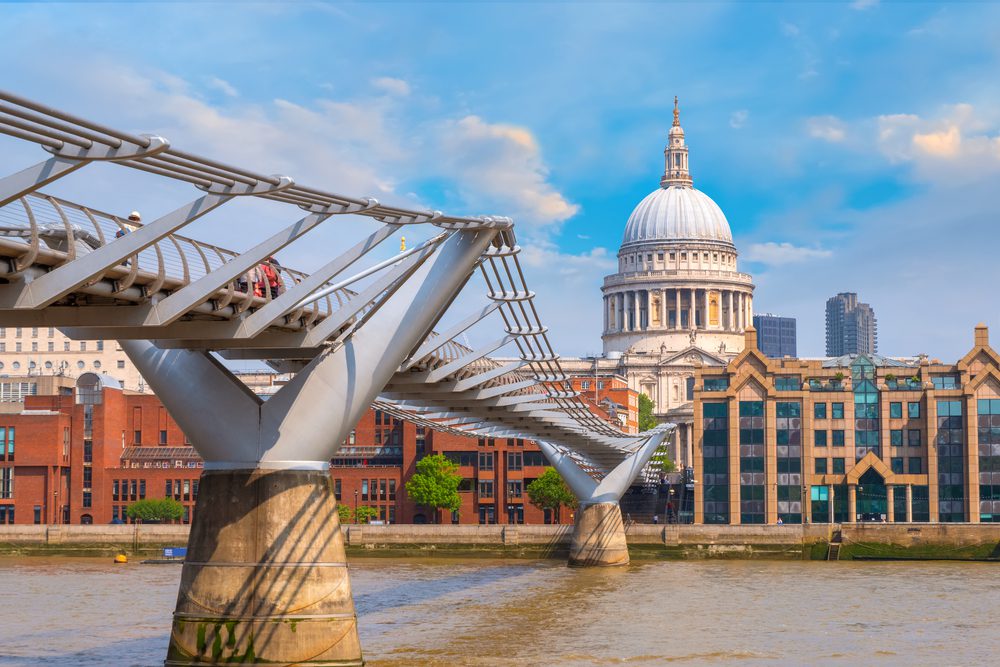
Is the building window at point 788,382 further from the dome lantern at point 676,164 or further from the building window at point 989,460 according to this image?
the dome lantern at point 676,164

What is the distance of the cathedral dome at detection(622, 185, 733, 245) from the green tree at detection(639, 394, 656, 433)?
112 ft

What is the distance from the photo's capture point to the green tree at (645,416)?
12162cm

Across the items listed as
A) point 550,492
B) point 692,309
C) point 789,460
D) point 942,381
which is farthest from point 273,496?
point 692,309

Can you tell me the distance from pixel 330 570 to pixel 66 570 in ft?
135

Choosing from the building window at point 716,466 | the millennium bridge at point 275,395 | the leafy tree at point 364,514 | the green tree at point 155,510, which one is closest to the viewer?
the millennium bridge at point 275,395

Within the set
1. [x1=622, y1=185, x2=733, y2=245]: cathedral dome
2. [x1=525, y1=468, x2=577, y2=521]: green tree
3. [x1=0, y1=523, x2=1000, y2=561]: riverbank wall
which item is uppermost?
[x1=622, y1=185, x2=733, y2=245]: cathedral dome

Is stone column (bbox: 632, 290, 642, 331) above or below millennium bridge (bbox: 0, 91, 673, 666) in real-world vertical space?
above

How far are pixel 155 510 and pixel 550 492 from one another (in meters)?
22.6

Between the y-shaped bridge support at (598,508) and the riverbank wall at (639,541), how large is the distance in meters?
3.86

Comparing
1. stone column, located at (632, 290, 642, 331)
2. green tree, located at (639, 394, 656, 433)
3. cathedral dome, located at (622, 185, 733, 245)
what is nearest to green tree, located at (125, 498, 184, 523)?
green tree, located at (639, 394, 656, 433)

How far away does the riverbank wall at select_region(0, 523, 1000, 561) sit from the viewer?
71.6 metres

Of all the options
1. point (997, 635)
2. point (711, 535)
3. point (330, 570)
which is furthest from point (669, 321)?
point (330, 570)

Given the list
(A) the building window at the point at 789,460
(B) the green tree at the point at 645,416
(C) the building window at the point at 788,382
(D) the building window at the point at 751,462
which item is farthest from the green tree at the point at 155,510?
(C) the building window at the point at 788,382

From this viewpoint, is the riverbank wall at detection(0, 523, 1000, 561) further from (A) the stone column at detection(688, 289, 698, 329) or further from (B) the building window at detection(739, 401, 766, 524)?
(A) the stone column at detection(688, 289, 698, 329)
